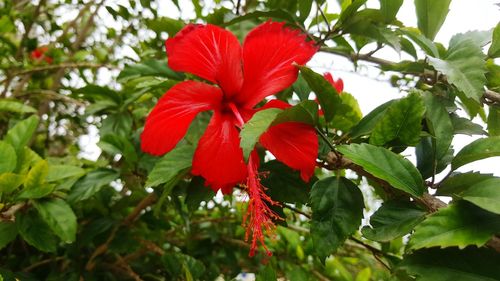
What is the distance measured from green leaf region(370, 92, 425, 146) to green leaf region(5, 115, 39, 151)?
2.24 ft

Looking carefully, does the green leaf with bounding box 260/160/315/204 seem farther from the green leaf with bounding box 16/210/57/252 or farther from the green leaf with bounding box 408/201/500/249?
the green leaf with bounding box 16/210/57/252

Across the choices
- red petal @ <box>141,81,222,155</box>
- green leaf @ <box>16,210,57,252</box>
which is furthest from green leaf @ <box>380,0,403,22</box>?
green leaf @ <box>16,210,57,252</box>

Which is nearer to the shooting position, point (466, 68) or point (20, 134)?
point (466, 68)

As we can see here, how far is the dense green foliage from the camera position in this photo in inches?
18.8

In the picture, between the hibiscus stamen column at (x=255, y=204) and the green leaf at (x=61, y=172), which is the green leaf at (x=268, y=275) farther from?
the green leaf at (x=61, y=172)

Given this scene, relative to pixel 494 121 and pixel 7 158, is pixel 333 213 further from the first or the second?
pixel 7 158

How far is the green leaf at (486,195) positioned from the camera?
0.40 metres

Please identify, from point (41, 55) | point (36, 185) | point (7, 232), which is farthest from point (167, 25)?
point (41, 55)

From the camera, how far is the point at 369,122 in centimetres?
60

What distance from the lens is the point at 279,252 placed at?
1.18 meters

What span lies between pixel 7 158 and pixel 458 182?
76 centimetres

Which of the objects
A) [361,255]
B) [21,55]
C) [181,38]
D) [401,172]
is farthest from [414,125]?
[21,55]

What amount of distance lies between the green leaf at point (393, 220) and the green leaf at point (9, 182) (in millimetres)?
595

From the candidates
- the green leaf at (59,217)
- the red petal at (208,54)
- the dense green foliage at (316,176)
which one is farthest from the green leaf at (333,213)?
the green leaf at (59,217)
